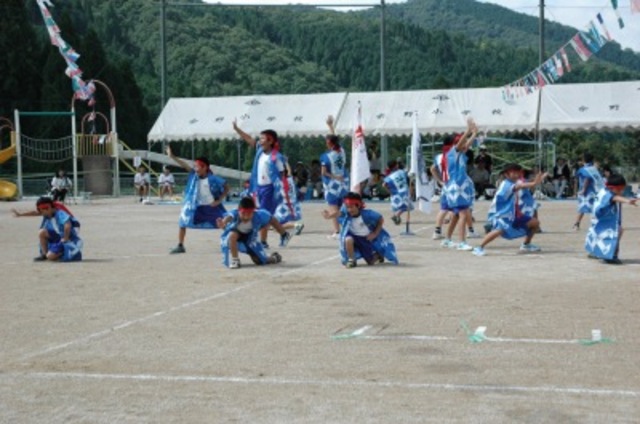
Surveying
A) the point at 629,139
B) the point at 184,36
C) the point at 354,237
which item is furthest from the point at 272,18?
the point at 354,237

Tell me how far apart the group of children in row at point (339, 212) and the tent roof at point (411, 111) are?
53.8 ft

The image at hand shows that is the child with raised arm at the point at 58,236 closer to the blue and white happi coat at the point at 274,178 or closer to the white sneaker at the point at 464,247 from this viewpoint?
the blue and white happi coat at the point at 274,178

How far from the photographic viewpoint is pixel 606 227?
539 inches

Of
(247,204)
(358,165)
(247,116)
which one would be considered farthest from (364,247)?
(247,116)

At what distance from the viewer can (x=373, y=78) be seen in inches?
4594

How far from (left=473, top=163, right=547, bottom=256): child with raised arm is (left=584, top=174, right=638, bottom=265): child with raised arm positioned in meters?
1.40

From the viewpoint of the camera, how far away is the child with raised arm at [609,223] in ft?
44.3

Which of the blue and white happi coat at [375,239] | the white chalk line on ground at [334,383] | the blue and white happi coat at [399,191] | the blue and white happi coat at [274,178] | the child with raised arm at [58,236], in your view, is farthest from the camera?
the blue and white happi coat at [399,191]

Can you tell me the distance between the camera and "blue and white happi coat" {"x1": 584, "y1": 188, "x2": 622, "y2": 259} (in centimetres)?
1352

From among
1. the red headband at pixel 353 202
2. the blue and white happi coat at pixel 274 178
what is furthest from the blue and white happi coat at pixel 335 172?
the red headband at pixel 353 202

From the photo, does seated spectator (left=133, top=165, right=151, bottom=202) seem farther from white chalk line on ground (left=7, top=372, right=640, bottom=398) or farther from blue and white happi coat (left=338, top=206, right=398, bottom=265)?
white chalk line on ground (left=7, top=372, right=640, bottom=398)

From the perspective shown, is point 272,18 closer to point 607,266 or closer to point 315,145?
point 315,145

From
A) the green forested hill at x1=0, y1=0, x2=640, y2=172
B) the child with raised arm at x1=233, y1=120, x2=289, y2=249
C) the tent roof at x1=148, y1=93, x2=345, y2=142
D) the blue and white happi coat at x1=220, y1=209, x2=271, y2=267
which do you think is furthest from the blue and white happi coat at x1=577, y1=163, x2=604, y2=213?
the green forested hill at x1=0, y1=0, x2=640, y2=172

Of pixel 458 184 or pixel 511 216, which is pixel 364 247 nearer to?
pixel 511 216
